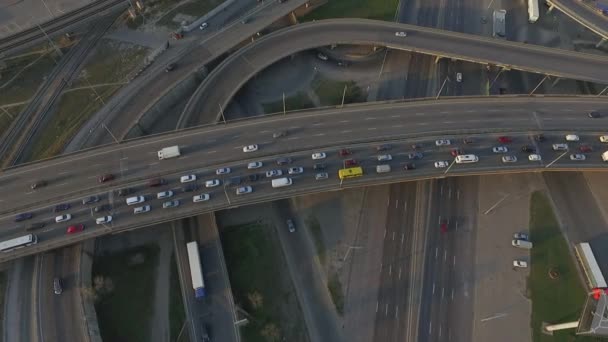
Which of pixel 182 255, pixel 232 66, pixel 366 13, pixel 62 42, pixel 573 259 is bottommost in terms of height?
pixel 573 259

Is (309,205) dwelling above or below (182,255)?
above

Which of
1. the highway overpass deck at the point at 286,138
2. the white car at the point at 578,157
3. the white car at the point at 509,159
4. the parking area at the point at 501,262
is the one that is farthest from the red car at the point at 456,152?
the white car at the point at 578,157

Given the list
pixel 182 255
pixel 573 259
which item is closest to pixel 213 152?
pixel 182 255

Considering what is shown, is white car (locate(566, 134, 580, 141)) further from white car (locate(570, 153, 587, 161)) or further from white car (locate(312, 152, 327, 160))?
white car (locate(312, 152, 327, 160))

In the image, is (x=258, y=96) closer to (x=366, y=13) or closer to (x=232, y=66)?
(x=232, y=66)

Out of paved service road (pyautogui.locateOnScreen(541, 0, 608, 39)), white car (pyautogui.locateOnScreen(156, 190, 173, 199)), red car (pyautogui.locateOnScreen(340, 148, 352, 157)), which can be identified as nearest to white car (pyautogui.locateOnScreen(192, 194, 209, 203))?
white car (pyautogui.locateOnScreen(156, 190, 173, 199))

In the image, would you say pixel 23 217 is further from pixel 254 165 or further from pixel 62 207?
pixel 254 165
